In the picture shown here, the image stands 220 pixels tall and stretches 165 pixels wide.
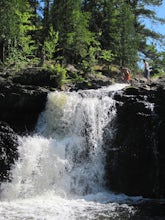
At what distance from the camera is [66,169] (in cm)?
1511

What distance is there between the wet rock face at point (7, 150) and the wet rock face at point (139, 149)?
3.68 metres

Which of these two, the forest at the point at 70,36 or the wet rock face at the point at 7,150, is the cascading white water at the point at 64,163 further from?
the forest at the point at 70,36

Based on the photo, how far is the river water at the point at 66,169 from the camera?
12.0 meters

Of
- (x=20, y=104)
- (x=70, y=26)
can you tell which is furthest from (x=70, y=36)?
(x=20, y=104)

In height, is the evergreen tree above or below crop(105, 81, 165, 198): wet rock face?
above

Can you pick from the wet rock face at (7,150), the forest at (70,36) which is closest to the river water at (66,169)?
the wet rock face at (7,150)

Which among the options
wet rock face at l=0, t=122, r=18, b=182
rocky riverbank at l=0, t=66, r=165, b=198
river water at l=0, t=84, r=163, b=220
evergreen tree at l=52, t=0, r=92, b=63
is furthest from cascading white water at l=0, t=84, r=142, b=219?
evergreen tree at l=52, t=0, r=92, b=63

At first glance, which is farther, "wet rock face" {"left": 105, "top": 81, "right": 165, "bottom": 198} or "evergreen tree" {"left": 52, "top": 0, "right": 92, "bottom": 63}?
"evergreen tree" {"left": 52, "top": 0, "right": 92, "bottom": 63}

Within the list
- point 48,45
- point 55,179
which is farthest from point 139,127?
point 48,45

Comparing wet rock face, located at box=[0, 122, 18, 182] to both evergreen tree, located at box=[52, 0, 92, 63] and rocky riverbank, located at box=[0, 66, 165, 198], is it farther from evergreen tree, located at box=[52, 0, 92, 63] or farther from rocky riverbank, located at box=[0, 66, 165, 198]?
evergreen tree, located at box=[52, 0, 92, 63]

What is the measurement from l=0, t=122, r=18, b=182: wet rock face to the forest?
4.60 m

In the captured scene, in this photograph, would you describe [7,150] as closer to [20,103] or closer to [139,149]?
[20,103]

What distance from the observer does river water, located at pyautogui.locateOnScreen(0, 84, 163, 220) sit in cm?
1198

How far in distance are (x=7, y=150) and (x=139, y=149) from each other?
516 cm
